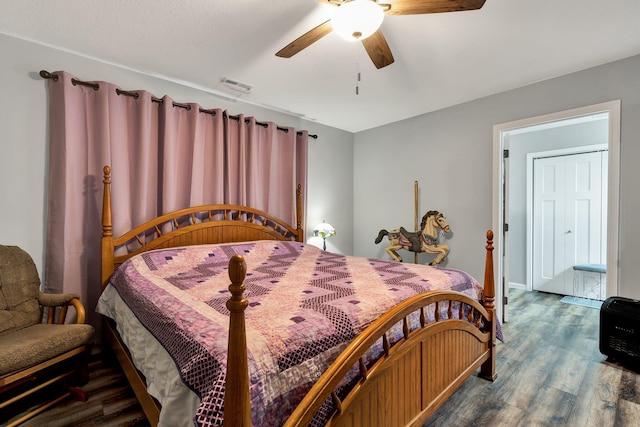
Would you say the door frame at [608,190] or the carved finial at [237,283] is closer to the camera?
the carved finial at [237,283]

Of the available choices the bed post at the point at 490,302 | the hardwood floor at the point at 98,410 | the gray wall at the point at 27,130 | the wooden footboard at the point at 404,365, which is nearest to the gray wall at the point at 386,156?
the gray wall at the point at 27,130

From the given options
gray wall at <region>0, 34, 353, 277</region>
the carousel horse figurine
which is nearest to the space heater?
the carousel horse figurine

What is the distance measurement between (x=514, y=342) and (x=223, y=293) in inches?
105

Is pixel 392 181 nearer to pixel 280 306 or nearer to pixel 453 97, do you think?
pixel 453 97

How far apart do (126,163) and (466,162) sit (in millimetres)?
3447

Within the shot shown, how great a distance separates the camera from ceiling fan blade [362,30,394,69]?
1759mm

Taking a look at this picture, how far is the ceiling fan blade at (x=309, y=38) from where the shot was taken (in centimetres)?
168

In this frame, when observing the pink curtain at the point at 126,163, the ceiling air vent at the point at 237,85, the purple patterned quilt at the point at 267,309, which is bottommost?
the purple patterned quilt at the point at 267,309

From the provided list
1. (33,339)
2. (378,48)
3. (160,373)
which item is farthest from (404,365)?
(33,339)

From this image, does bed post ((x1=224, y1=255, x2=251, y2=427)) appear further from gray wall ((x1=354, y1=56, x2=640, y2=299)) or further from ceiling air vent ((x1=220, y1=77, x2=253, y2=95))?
gray wall ((x1=354, y1=56, x2=640, y2=299))

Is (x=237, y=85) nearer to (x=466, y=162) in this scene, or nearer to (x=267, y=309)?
(x=267, y=309)

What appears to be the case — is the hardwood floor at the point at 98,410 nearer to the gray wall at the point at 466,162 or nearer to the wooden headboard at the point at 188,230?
the wooden headboard at the point at 188,230

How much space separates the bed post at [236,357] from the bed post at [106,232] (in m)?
2.05

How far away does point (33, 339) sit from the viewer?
1693mm
